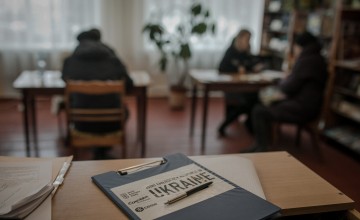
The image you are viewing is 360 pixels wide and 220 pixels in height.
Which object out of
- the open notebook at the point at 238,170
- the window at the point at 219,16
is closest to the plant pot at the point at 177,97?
the window at the point at 219,16

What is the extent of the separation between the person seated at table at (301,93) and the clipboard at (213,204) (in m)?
2.14

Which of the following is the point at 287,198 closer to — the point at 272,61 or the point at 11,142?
the point at 11,142

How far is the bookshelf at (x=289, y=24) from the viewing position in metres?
3.81

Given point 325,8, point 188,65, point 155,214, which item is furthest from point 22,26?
point 155,214

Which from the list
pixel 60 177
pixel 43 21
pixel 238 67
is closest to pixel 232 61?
pixel 238 67

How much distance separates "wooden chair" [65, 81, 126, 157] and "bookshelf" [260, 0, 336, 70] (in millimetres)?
2103

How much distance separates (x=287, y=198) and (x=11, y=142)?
3.02 metres

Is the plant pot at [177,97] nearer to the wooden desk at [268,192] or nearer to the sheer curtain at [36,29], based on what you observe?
the sheer curtain at [36,29]

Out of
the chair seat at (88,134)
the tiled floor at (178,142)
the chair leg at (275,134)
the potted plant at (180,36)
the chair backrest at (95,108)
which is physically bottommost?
the tiled floor at (178,142)

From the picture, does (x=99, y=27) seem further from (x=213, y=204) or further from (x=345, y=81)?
(x=213, y=204)

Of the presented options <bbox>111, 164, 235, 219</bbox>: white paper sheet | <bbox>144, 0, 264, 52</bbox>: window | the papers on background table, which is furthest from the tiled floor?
the papers on background table

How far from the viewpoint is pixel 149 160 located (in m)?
1.16

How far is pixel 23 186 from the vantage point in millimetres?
923

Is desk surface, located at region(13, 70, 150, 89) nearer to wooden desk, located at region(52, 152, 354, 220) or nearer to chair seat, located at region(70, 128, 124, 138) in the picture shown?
chair seat, located at region(70, 128, 124, 138)
